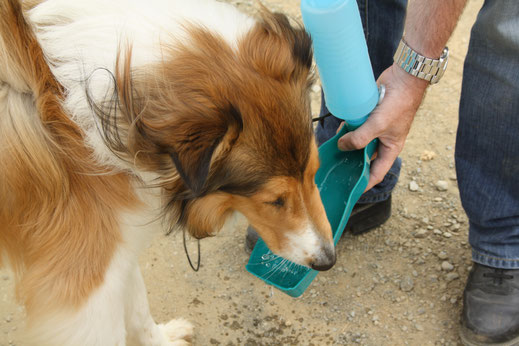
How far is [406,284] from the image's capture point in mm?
2777

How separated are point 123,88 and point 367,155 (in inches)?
44.7

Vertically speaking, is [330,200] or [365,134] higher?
[365,134]

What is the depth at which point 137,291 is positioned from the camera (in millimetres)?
2334

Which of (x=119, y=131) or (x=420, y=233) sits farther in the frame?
(x=420, y=233)

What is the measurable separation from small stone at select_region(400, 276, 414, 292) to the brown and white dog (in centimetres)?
118

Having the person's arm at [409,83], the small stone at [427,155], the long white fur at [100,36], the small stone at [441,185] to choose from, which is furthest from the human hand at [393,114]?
the small stone at [427,155]

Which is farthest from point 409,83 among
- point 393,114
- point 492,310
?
point 492,310

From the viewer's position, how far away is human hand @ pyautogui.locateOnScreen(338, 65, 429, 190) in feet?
6.86

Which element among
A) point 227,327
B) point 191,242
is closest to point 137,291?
point 227,327

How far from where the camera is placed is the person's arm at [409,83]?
6.66 feet

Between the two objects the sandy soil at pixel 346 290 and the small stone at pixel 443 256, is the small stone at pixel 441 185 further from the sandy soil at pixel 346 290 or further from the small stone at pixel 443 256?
the small stone at pixel 443 256

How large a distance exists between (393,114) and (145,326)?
4.81ft

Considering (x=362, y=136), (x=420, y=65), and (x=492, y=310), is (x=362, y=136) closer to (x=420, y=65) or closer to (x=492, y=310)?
(x=420, y=65)

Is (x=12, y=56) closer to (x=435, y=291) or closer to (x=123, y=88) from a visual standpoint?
(x=123, y=88)
